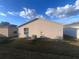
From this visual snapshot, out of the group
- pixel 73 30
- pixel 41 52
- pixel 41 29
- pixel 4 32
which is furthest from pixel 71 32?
pixel 41 52

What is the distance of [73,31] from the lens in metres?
23.1

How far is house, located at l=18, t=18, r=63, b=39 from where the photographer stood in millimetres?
18859

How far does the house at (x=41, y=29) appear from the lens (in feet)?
61.9

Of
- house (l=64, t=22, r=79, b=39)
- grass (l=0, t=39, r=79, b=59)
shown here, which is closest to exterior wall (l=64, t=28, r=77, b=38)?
house (l=64, t=22, r=79, b=39)

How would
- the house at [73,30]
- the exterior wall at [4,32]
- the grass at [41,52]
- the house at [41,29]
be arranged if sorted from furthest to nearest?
the exterior wall at [4,32] < the house at [73,30] < the house at [41,29] < the grass at [41,52]

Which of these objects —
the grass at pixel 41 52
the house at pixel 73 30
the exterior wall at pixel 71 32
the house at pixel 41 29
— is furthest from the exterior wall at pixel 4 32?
the grass at pixel 41 52

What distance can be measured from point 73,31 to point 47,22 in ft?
21.9

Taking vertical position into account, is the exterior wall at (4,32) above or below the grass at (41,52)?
above

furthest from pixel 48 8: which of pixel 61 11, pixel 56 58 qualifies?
pixel 56 58

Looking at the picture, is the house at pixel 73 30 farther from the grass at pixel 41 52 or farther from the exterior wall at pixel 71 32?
the grass at pixel 41 52

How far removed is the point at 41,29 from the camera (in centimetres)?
1959

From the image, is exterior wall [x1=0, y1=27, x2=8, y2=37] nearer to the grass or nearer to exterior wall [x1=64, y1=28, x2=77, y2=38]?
exterior wall [x1=64, y1=28, x2=77, y2=38]

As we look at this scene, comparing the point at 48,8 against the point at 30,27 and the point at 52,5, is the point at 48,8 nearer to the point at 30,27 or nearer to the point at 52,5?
the point at 52,5

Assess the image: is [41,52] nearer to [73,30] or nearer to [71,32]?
[73,30]
